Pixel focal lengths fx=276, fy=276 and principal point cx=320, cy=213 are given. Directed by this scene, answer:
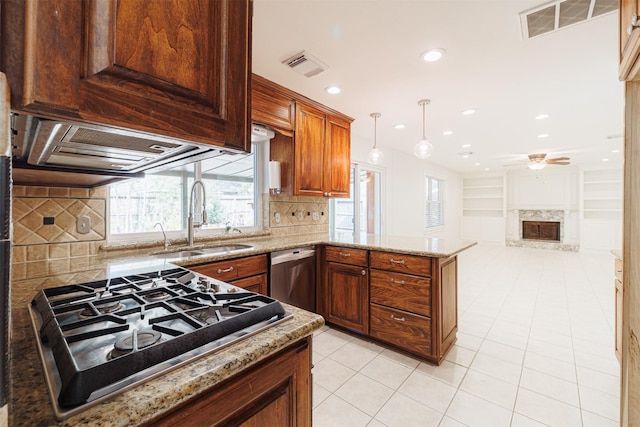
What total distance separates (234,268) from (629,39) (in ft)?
7.68

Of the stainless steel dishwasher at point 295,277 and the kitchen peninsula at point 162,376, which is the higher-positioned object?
the kitchen peninsula at point 162,376

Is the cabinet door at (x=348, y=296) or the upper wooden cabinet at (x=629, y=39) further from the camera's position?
the cabinet door at (x=348, y=296)

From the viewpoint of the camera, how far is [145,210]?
2.30 meters

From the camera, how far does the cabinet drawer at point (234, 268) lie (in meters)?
1.93

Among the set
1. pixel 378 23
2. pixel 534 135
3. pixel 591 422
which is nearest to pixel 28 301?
pixel 378 23

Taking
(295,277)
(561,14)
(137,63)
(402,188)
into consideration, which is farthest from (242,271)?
(402,188)

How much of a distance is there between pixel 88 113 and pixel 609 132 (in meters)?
6.47

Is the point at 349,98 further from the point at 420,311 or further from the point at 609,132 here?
the point at 609,132

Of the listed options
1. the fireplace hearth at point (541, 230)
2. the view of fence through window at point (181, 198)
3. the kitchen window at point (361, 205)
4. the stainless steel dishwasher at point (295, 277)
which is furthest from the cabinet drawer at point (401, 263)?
the fireplace hearth at point (541, 230)

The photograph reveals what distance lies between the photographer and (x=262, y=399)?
0.70 m

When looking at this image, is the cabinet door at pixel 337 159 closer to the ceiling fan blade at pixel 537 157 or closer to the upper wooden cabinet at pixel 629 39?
the upper wooden cabinet at pixel 629 39

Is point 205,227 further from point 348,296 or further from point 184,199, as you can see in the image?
point 348,296

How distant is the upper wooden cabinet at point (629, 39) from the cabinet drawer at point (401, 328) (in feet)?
6.06

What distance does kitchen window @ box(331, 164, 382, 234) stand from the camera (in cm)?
468
